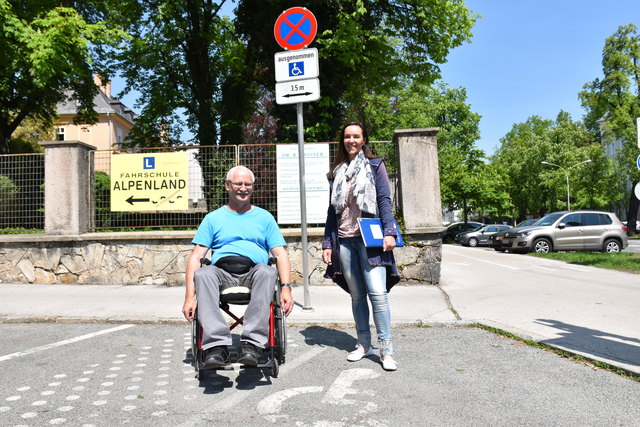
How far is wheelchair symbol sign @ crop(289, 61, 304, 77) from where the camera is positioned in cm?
591

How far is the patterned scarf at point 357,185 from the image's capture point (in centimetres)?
382

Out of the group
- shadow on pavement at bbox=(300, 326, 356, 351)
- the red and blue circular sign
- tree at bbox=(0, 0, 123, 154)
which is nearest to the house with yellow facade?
tree at bbox=(0, 0, 123, 154)

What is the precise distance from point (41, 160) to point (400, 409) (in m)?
8.19

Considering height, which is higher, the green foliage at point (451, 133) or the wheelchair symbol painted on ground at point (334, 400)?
the green foliage at point (451, 133)

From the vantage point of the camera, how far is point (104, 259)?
8195 mm

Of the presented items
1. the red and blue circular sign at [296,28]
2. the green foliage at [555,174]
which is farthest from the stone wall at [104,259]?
the green foliage at [555,174]

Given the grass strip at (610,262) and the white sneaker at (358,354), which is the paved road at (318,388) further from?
the grass strip at (610,262)

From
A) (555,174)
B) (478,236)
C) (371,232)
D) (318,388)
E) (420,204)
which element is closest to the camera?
(318,388)

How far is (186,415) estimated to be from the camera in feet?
9.13

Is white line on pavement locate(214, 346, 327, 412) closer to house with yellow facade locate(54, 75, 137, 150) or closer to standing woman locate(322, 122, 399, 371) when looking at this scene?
standing woman locate(322, 122, 399, 371)

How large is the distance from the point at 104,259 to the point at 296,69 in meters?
4.95

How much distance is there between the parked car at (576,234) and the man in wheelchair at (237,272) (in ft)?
52.4

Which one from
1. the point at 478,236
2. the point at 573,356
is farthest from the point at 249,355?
the point at 478,236

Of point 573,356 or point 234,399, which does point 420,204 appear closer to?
point 573,356
